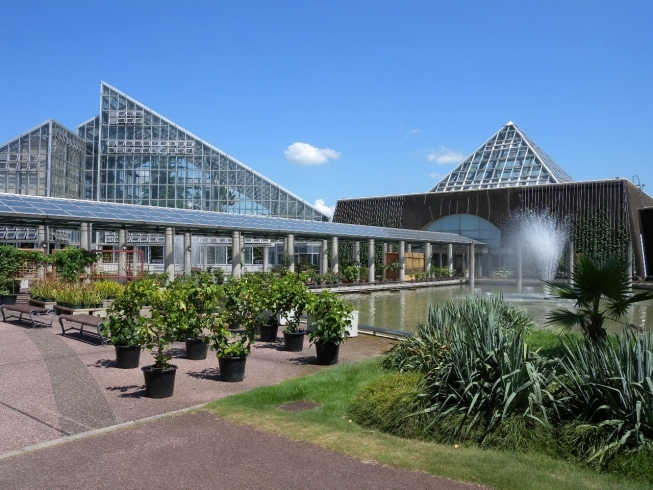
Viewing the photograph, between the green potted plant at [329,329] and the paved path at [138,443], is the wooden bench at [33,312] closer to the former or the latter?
the paved path at [138,443]

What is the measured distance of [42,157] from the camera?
158 feet

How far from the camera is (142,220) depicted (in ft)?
88.2

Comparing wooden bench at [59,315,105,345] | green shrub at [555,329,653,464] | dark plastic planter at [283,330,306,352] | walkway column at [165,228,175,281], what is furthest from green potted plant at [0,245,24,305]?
green shrub at [555,329,653,464]

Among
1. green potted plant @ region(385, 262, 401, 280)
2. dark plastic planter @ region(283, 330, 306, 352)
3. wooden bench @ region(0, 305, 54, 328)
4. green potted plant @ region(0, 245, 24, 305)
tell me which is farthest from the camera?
green potted plant @ region(385, 262, 401, 280)

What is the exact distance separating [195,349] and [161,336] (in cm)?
229

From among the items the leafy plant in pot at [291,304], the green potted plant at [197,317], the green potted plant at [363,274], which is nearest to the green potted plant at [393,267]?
the green potted plant at [363,274]

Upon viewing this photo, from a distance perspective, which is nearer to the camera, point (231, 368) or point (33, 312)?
point (231, 368)

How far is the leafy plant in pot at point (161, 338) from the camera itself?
8.55 metres

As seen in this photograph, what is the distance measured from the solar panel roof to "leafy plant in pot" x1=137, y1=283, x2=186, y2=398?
14674 millimetres

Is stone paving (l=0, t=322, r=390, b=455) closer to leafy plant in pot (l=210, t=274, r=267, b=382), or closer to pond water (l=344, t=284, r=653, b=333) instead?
leafy plant in pot (l=210, t=274, r=267, b=382)

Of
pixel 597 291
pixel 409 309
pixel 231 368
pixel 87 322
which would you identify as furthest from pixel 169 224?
pixel 597 291

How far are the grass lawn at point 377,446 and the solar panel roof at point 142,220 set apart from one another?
17.4 metres

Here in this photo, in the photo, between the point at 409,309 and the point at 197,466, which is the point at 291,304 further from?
the point at 409,309

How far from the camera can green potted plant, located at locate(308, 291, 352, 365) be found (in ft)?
36.3
